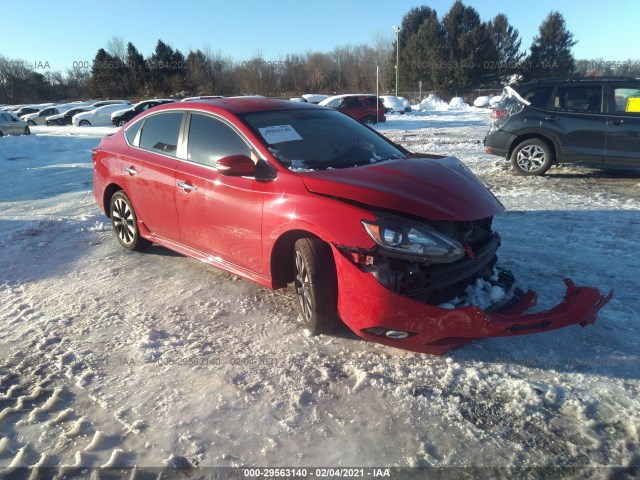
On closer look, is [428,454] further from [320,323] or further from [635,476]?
[320,323]

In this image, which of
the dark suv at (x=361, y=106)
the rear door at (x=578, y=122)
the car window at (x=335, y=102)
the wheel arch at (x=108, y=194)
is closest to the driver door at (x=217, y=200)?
the wheel arch at (x=108, y=194)

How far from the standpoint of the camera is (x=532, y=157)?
8281 mm

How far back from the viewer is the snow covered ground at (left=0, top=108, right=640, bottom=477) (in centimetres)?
230

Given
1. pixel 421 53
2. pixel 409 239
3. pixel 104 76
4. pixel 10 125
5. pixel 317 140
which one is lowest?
pixel 409 239

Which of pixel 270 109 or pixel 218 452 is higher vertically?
pixel 270 109

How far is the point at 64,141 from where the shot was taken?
59.6ft

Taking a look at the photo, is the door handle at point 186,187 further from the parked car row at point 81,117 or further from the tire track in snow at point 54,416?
the parked car row at point 81,117

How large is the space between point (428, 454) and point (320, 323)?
3.89 feet

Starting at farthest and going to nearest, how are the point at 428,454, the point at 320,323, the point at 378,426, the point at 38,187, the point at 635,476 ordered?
the point at 38,187, the point at 320,323, the point at 378,426, the point at 428,454, the point at 635,476

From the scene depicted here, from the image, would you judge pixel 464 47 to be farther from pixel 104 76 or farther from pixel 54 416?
pixel 54 416

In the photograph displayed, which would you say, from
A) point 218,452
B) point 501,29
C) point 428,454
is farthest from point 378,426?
point 501,29

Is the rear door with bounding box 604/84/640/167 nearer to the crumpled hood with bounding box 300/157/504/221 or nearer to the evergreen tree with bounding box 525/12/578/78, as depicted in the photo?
the crumpled hood with bounding box 300/157/504/221

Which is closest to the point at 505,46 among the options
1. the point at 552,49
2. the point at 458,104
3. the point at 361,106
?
the point at 552,49

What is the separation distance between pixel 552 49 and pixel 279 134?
2387 inches
